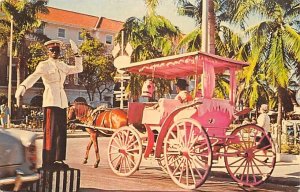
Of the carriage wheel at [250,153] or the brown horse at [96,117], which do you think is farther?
the brown horse at [96,117]

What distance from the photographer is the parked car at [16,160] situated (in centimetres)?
375

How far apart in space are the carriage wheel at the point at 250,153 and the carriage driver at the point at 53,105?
79.1 inches

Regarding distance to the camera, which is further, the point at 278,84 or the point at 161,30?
the point at 278,84

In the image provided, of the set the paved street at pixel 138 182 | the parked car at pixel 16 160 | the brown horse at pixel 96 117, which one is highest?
the brown horse at pixel 96 117

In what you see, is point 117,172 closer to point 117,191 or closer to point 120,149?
point 120,149

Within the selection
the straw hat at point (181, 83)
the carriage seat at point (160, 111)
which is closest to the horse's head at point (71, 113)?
the carriage seat at point (160, 111)

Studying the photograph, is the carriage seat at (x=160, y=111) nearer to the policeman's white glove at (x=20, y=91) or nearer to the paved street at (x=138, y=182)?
the paved street at (x=138, y=182)

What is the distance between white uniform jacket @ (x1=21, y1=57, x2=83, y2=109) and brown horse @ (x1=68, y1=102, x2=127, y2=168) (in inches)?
77.2

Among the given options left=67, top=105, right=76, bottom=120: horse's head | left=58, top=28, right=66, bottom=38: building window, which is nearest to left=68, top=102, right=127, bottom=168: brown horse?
left=67, top=105, right=76, bottom=120: horse's head

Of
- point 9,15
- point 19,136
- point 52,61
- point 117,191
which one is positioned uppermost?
point 9,15

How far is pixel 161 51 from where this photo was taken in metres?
6.62

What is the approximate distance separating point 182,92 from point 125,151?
0.99 m

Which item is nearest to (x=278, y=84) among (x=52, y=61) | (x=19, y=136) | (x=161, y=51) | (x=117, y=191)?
(x=161, y=51)

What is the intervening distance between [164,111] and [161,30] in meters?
0.93
